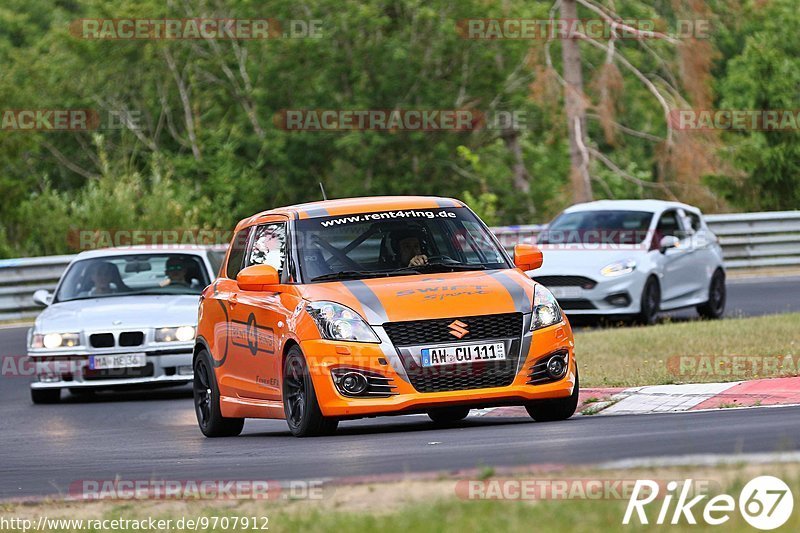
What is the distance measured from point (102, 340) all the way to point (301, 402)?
5849 mm

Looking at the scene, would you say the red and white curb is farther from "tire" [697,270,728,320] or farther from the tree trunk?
the tree trunk

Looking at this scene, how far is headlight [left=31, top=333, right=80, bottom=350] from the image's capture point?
16.9 metres

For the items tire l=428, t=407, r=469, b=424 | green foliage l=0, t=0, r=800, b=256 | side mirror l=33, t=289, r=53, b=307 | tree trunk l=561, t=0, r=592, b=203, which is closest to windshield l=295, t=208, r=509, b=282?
tire l=428, t=407, r=469, b=424

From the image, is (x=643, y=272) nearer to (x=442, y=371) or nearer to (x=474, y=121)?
(x=442, y=371)

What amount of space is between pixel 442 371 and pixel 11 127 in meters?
27.4

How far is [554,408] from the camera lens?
11805 mm

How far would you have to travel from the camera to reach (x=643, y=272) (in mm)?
21453

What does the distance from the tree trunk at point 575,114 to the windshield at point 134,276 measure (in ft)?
60.1

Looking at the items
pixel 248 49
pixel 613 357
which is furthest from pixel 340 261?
pixel 248 49

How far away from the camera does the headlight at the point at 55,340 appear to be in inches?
666

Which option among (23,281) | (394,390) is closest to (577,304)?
(23,281)
